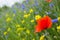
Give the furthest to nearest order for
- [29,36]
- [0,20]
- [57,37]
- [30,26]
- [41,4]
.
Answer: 1. [0,20]
2. [41,4]
3. [30,26]
4. [29,36]
5. [57,37]

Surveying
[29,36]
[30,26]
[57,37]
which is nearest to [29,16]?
[30,26]

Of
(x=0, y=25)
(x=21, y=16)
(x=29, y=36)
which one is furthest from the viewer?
(x=0, y=25)

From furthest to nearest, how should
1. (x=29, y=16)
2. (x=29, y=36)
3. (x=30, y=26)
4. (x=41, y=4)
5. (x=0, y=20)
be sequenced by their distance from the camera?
1. (x=0, y=20)
2. (x=41, y=4)
3. (x=29, y=16)
4. (x=30, y=26)
5. (x=29, y=36)

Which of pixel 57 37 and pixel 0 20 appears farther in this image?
pixel 0 20

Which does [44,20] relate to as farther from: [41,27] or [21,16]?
[21,16]

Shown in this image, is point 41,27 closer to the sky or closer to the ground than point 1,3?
closer to the ground

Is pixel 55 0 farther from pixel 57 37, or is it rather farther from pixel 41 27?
pixel 41 27

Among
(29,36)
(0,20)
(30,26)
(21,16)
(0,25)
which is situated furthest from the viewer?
(0,20)

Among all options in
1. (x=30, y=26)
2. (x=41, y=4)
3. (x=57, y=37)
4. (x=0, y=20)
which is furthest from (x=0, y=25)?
(x=57, y=37)

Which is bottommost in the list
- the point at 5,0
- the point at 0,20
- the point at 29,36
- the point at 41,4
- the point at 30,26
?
the point at 29,36
